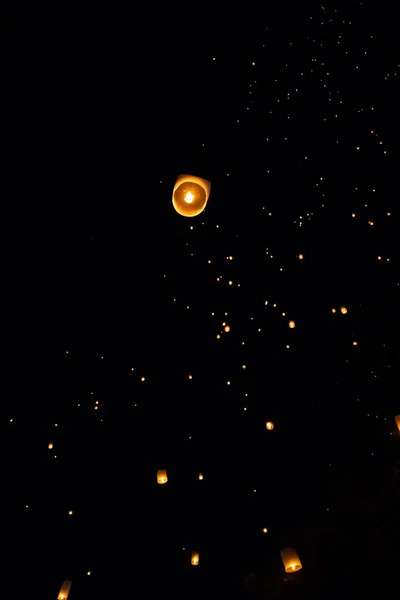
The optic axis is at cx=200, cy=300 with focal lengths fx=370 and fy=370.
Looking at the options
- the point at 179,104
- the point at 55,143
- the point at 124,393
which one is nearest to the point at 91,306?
the point at 124,393

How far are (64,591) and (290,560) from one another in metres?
1.89

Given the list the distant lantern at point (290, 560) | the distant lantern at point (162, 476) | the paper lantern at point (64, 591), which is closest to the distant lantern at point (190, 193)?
the distant lantern at point (162, 476)

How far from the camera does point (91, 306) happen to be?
358 cm

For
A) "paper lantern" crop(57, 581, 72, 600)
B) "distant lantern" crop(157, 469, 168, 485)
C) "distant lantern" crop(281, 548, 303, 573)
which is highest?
"distant lantern" crop(157, 469, 168, 485)

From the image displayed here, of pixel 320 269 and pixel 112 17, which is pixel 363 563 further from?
pixel 112 17

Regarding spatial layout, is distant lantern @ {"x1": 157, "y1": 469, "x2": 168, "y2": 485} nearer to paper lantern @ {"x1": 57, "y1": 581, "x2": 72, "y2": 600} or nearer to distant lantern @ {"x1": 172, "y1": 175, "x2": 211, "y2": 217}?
paper lantern @ {"x1": 57, "y1": 581, "x2": 72, "y2": 600}

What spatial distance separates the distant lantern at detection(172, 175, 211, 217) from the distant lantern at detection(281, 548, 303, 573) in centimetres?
278

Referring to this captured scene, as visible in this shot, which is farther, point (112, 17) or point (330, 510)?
point (330, 510)

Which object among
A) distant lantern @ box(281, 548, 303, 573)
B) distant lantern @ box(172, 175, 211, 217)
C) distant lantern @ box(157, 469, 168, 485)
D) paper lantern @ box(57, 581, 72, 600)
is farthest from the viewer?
distant lantern @ box(157, 469, 168, 485)

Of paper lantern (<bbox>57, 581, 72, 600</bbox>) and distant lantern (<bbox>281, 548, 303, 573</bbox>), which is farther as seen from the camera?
paper lantern (<bbox>57, 581, 72, 600</bbox>)

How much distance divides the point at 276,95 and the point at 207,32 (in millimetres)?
775

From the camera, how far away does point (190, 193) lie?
6.27 ft

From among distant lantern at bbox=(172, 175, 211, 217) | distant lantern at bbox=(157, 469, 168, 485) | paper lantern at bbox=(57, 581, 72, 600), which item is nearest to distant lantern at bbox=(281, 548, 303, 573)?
distant lantern at bbox=(157, 469, 168, 485)

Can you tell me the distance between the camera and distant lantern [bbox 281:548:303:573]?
293 centimetres
